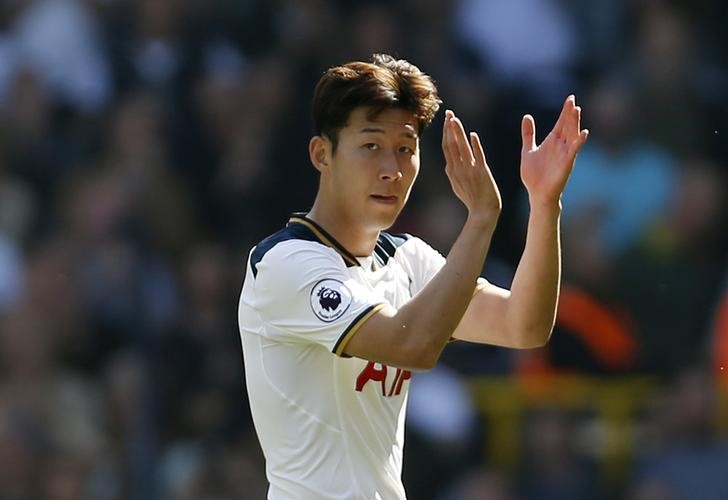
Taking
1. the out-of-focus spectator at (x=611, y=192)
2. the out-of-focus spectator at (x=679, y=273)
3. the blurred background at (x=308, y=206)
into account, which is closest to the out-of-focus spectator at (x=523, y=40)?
the blurred background at (x=308, y=206)

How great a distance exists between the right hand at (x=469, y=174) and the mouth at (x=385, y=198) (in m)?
0.25

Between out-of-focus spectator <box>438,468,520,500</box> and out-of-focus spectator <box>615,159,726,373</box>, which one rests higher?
out-of-focus spectator <box>615,159,726,373</box>

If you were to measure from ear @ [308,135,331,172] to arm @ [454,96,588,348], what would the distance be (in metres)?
0.54

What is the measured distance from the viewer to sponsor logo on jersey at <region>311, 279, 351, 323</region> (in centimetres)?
405

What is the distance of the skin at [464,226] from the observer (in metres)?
3.92

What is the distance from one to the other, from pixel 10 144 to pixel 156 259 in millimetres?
1233

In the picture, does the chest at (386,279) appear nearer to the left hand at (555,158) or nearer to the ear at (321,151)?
the ear at (321,151)

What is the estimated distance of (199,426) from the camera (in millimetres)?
8188

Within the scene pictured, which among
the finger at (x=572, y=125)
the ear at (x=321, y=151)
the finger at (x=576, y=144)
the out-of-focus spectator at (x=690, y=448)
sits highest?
the finger at (x=572, y=125)

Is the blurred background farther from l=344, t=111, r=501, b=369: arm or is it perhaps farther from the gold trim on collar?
l=344, t=111, r=501, b=369: arm

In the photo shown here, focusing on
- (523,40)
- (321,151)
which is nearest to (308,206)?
(523,40)

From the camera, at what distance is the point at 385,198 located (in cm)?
427

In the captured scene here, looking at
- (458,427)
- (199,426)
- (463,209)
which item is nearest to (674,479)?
(458,427)

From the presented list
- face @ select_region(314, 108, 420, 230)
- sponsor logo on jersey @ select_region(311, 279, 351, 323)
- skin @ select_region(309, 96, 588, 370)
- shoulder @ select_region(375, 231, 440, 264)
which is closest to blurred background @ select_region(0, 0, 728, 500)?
shoulder @ select_region(375, 231, 440, 264)
